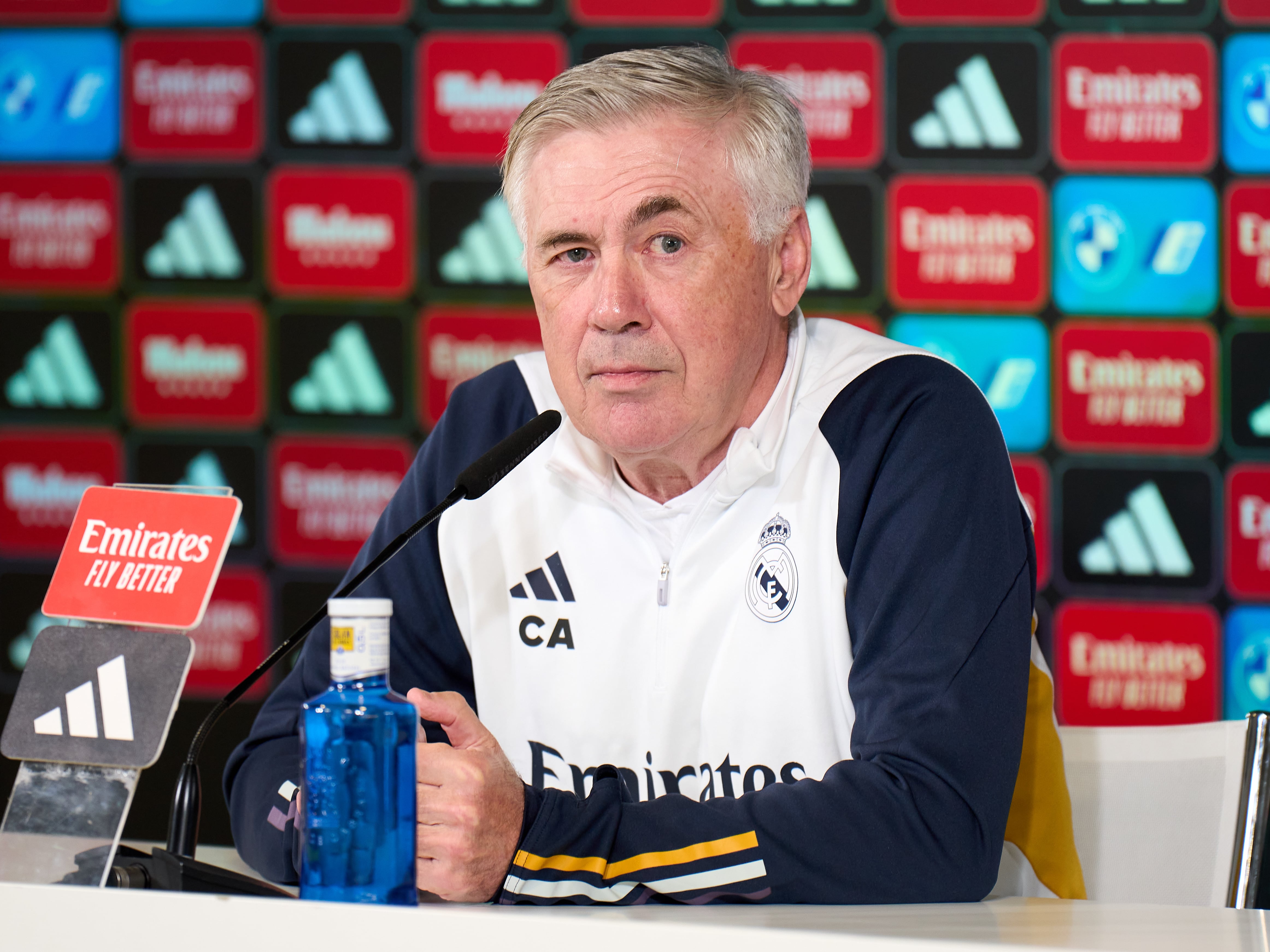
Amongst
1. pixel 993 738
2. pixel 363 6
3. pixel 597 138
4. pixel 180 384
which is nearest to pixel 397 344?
pixel 180 384

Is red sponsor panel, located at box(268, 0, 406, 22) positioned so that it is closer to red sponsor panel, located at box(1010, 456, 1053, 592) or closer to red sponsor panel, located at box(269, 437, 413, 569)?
red sponsor panel, located at box(269, 437, 413, 569)

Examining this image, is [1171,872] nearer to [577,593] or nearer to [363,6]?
[577,593]

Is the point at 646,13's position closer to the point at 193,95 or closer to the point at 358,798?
the point at 193,95

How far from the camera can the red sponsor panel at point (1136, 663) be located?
2.29m

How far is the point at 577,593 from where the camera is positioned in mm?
1266

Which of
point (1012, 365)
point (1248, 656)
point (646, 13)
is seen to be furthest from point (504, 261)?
point (1248, 656)

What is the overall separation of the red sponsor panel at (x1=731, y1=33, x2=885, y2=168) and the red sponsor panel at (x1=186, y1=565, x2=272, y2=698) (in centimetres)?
139

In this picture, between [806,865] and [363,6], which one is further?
[363,6]

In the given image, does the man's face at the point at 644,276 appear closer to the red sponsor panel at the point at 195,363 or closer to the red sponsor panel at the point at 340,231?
the red sponsor panel at the point at 340,231

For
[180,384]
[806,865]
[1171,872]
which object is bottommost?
[1171,872]

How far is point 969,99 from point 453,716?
73.5 inches

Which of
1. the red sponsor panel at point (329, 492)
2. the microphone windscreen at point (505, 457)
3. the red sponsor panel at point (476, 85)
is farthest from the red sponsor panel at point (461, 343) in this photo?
the microphone windscreen at point (505, 457)

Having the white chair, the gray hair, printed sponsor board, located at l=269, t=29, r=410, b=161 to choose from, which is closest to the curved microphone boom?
the gray hair

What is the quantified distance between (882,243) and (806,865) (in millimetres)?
1675
